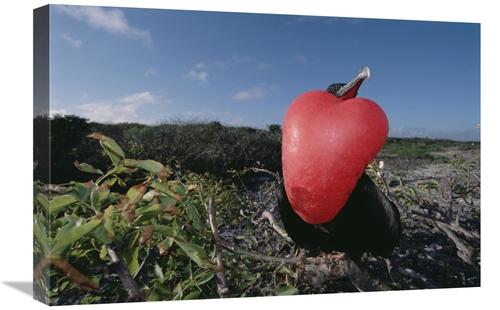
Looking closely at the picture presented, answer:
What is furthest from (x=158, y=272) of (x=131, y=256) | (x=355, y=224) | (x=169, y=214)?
(x=355, y=224)

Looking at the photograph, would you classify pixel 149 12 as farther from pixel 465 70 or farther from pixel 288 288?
pixel 465 70

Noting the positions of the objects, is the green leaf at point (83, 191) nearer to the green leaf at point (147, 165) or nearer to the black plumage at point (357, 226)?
the green leaf at point (147, 165)

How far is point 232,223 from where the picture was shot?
288 centimetres

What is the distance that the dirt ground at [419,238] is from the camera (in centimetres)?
286

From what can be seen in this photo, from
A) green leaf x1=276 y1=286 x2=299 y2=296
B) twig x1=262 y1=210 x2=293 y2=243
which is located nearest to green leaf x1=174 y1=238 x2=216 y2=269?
green leaf x1=276 y1=286 x2=299 y2=296

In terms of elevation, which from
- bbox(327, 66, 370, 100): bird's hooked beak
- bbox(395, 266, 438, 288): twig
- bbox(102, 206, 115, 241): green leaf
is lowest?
bbox(395, 266, 438, 288): twig

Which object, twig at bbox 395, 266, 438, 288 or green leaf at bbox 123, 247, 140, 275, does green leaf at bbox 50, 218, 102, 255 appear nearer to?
green leaf at bbox 123, 247, 140, 275

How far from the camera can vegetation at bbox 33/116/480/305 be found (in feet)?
6.00

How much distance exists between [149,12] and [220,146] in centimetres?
78

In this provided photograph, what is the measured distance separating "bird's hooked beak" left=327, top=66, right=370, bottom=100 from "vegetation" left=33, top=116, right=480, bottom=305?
52 cm

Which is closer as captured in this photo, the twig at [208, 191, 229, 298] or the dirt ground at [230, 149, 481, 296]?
the twig at [208, 191, 229, 298]

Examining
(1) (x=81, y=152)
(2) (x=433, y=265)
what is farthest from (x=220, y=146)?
(2) (x=433, y=265)

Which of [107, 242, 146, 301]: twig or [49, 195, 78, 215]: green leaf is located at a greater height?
[49, 195, 78, 215]: green leaf

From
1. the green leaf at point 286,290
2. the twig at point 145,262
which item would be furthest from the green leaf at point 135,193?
the green leaf at point 286,290
